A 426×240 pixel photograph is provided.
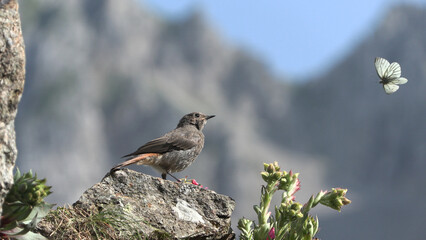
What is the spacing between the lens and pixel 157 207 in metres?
6.29

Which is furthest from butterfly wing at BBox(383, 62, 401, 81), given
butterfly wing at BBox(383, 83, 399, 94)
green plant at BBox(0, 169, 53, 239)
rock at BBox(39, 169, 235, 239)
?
green plant at BBox(0, 169, 53, 239)

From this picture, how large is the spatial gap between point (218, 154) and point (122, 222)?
182568 millimetres

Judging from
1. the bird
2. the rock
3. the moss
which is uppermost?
the bird

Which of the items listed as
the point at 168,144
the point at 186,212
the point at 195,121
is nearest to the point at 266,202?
the point at 186,212

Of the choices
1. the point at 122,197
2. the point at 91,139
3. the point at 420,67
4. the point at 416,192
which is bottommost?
the point at 122,197

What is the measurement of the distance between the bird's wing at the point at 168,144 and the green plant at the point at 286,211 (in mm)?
4368

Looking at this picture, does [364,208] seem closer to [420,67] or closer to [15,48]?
[420,67]

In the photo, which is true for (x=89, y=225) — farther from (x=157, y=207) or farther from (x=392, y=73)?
(x=392, y=73)

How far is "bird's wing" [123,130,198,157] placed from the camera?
984 cm

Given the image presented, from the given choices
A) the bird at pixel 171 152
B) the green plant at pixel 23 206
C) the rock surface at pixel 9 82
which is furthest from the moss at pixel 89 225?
the bird at pixel 171 152

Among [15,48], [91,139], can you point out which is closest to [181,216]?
[15,48]

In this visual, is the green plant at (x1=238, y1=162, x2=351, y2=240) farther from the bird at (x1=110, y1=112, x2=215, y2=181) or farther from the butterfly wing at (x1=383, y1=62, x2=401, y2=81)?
the bird at (x1=110, y1=112, x2=215, y2=181)

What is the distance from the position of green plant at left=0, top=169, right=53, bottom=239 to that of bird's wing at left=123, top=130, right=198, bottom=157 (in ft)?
16.8

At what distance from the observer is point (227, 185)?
593 ft
